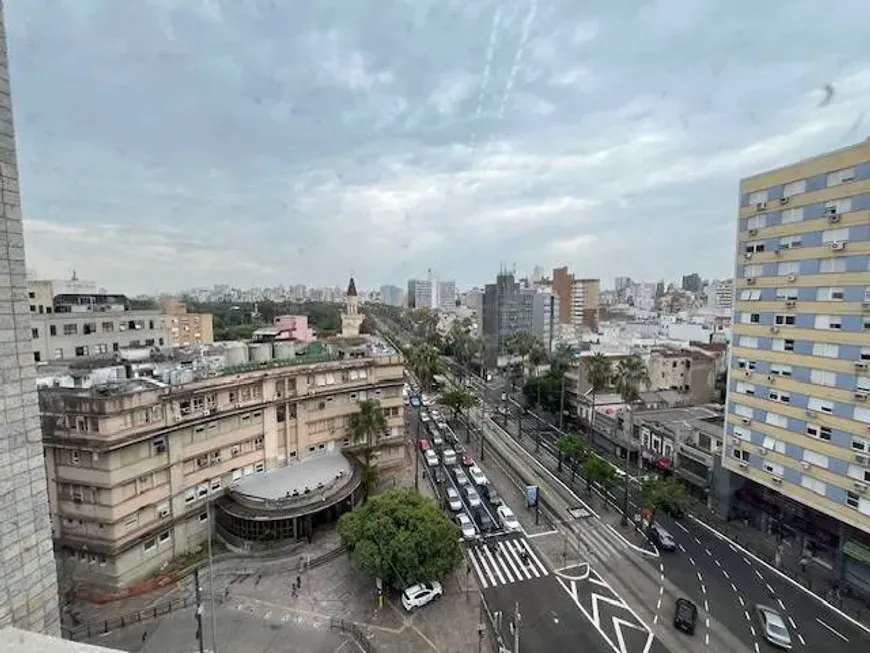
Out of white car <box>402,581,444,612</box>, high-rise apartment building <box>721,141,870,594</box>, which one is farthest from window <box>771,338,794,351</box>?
white car <box>402,581,444,612</box>

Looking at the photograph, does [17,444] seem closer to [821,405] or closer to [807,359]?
[821,405]

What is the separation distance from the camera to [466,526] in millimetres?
37656

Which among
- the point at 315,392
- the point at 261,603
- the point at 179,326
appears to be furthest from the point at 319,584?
the point at 179,326

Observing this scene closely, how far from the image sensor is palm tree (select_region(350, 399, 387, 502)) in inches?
1603

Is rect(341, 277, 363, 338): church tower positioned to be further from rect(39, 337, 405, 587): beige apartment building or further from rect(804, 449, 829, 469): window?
rect(804, 449, 829, 469): window

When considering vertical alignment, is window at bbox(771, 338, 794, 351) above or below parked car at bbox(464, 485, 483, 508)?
above

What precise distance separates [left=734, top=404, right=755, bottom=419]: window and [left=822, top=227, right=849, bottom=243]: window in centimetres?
1369

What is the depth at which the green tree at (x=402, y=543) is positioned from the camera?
2727cm

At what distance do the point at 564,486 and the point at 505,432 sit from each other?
59.1 feet

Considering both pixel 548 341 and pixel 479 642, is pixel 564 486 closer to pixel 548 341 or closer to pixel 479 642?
pixel 479 642

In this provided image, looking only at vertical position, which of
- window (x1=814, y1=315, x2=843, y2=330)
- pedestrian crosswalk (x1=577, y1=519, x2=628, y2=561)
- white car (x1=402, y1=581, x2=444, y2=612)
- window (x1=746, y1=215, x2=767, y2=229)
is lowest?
pedestrian crosswalk (x1=577, y1=519, x2=628, y2=561)

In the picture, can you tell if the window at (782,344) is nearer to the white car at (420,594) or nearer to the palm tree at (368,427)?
the white car at (420,594)

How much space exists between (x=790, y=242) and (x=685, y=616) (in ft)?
86.1

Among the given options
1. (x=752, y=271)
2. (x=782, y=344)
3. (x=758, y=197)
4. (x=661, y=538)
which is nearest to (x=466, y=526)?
(x=661, y=538)
